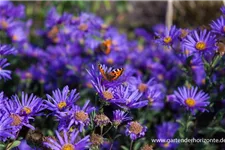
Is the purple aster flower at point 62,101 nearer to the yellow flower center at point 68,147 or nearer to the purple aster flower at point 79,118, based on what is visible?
the purple aster flower at point 79,118

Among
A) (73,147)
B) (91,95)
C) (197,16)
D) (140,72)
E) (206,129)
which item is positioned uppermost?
(197,16)

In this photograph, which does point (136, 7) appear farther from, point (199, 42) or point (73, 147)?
point (73, 147)

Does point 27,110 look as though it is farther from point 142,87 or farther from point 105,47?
point 105,47

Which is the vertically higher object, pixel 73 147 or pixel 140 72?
pixel 140 72

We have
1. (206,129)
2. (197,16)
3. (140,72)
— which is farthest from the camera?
(197,16)

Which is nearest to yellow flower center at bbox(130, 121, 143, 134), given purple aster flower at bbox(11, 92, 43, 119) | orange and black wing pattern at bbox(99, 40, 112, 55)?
purple aster flower at bbox(11, 92, 43, 119)

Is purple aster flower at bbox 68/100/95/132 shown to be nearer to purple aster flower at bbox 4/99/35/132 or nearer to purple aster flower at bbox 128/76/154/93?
purple aster flower at bbox 4/99/35/132

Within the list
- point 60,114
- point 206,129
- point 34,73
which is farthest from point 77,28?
point 60,114
